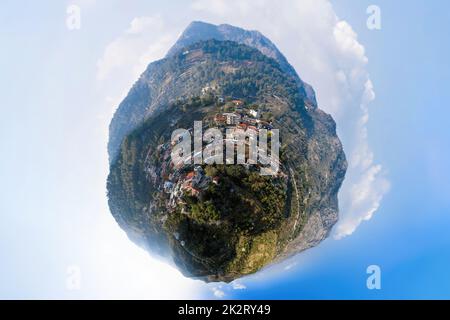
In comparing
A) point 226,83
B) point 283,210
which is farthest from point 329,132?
point 283,210

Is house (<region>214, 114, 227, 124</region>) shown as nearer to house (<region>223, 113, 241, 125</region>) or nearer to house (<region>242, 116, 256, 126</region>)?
house (<region>223, 113, 241, 125</region>)

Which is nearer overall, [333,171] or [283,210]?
[283,210]

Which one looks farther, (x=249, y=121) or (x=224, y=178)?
(x=249, y=121)

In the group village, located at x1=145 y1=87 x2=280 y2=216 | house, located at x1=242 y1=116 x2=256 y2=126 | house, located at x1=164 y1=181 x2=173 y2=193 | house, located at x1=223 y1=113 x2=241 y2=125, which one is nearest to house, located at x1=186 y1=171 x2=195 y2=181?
village, located at x1=145 y1=87 x2=280 y2=216

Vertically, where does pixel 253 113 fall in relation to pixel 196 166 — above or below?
above

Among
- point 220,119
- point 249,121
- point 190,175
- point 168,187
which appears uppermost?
point 249,121

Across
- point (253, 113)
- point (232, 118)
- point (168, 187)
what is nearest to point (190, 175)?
point (168, 187)

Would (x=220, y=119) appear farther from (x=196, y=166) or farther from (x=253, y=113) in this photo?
(x=196, y=166)

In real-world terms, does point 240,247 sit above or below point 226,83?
below

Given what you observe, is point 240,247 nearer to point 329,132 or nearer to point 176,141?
point 176,141
